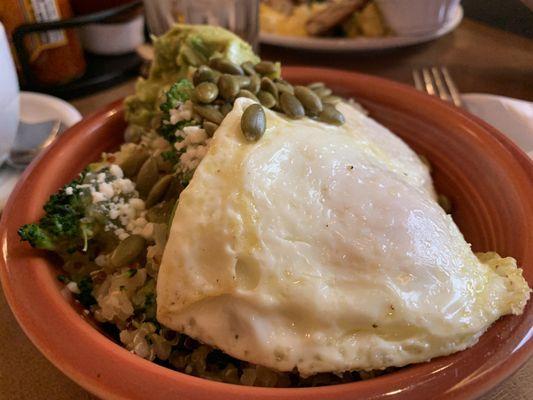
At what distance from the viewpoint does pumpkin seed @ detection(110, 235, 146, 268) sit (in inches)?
48.9

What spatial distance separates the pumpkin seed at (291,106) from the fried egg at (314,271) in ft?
0.74

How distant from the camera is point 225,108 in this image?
53.9 inches

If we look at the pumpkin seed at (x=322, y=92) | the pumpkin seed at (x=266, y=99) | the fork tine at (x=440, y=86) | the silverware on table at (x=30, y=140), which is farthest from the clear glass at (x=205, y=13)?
the pumpkin seed at (x=266, y=99)

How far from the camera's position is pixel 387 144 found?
5.05ft

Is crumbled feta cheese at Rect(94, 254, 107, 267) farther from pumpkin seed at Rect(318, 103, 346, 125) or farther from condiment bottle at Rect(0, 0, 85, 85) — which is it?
condiment bottle at Rect(0, 0, 85, 85)

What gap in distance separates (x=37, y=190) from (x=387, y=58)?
198 centimetres

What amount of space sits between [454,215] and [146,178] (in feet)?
2.97

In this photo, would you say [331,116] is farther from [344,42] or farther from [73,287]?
[344,42]

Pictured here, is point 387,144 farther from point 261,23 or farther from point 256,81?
point 261,23

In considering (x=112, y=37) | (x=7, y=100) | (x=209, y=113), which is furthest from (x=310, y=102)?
(x=112, y=37)

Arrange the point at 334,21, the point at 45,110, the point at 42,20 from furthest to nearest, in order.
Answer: the point at 334,21, the point at 42,20, the point at 45,110

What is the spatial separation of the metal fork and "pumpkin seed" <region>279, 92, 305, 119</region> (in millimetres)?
992

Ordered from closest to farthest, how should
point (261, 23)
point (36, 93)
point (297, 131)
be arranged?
point (297, 131), point (36, 93), point (261, 23)

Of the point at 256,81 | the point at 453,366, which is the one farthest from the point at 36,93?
the point at 453,366
